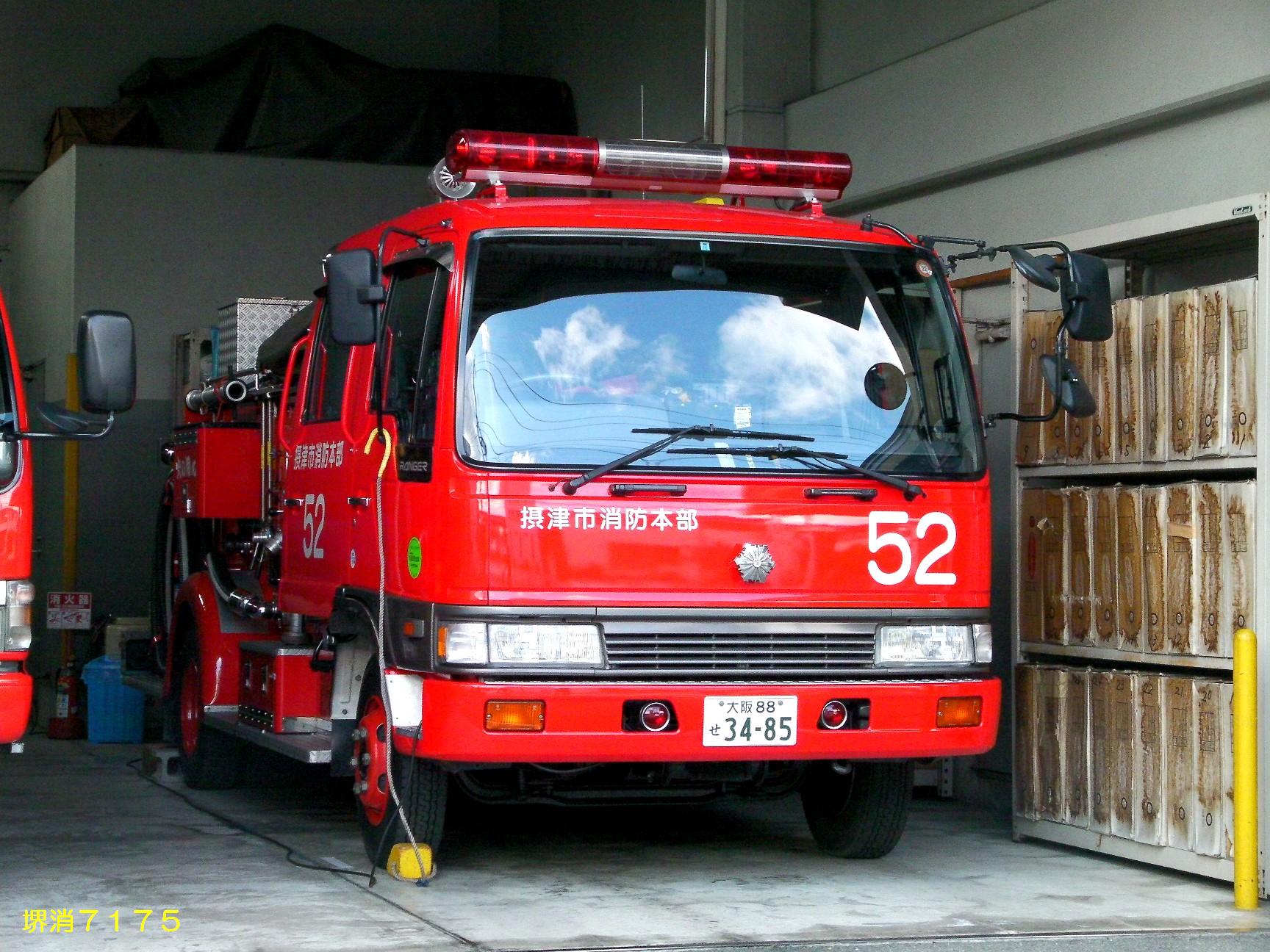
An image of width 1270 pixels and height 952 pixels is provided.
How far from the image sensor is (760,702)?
21.1 ft

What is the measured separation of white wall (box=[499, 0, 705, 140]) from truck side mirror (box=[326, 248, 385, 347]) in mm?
7325

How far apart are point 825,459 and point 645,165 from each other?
1.63 meters

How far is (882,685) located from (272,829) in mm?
3261

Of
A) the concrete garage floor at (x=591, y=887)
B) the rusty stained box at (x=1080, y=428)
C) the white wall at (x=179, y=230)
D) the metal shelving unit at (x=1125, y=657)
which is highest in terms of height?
A: the white wall at (x=179, y=230)

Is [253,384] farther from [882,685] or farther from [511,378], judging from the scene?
[882,685]

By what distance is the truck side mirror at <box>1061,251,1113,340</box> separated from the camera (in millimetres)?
6848

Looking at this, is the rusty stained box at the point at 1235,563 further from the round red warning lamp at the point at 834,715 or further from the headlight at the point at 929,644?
the round red warning lamp at the point at 834,715

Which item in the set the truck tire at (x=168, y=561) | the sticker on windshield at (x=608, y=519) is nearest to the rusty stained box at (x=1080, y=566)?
the sticker on windshield at (x=608, y=519)

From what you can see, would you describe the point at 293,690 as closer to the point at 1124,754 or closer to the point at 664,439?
the point at 664,439

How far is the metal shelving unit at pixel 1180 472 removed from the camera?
698cm

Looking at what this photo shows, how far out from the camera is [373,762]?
7.02 m

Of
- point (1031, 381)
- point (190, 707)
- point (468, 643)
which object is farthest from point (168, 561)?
point (1031, 381)

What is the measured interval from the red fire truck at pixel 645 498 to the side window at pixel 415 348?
0.05ft

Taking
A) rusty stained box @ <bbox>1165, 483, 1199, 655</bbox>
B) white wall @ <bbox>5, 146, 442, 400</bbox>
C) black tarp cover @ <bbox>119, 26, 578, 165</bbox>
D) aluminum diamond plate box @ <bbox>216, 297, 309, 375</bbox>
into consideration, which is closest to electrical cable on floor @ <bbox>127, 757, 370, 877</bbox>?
aluminum diamond plate box @ <bbox>216, 297, 309, 375</bbox>
